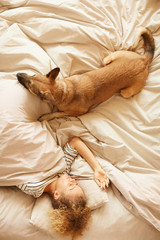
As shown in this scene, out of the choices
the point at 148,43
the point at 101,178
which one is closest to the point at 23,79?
the point at 101,178

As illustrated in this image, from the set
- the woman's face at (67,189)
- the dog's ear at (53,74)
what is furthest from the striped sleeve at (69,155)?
the dog's ear at (53,74)

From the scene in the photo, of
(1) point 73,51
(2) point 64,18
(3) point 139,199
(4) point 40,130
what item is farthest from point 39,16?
(3) point 139,199

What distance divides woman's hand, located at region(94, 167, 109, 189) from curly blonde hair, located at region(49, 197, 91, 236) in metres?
0.27

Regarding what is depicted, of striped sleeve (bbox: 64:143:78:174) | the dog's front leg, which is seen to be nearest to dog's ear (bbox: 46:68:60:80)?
the dog's front leg

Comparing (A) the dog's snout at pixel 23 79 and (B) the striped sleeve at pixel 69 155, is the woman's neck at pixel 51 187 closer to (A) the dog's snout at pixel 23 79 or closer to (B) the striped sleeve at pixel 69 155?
(B) the striped sleeve at pixel 69 155

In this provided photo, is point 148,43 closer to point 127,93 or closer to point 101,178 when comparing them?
point 127,93

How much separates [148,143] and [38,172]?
1183 millimetres

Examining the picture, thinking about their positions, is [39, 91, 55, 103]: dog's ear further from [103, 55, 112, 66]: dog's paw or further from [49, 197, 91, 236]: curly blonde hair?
[49, 197, 91, 236]: curly blonde hair

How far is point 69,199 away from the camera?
4.97ft

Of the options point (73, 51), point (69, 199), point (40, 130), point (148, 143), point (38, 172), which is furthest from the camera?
point (73, 51)

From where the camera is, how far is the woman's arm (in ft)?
5.63

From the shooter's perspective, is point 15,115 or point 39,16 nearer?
point 15,115

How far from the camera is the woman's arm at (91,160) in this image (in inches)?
67.6

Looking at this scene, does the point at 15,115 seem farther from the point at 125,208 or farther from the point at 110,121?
the point at 125,208
